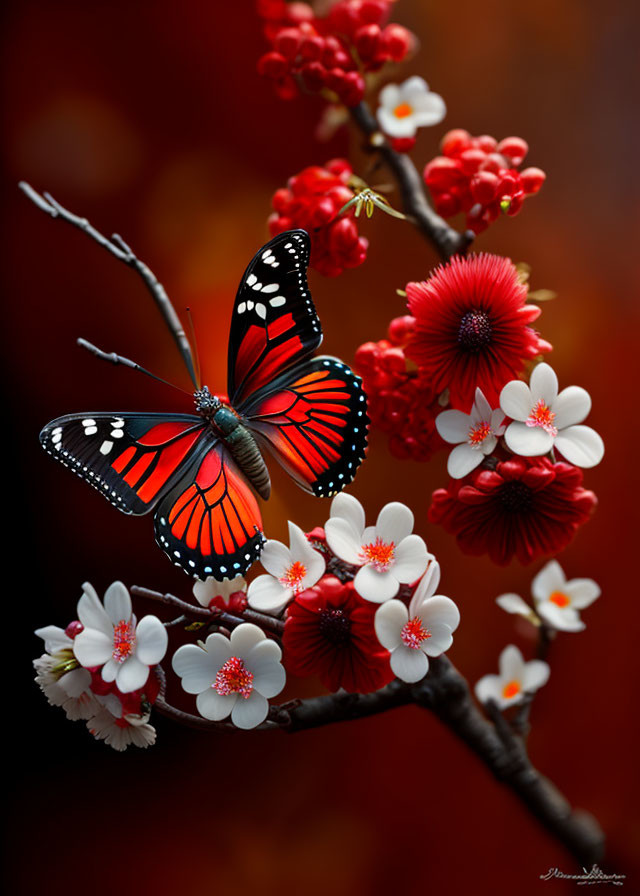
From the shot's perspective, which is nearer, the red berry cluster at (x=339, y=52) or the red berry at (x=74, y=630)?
the red berry at (x=74, y=630)

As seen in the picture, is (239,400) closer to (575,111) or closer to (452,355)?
(452,355)

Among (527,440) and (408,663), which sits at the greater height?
(527,440)

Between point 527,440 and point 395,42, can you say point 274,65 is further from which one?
point 527,440

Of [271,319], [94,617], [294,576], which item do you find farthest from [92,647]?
[271,319]

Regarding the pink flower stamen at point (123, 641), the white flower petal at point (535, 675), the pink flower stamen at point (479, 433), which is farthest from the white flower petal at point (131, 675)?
the white flower petal at point (535, 675)

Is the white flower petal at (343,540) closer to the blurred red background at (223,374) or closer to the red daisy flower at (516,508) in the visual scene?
the red daisy flower at (516,508)

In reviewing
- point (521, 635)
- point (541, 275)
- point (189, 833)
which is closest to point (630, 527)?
point (521, 635)
